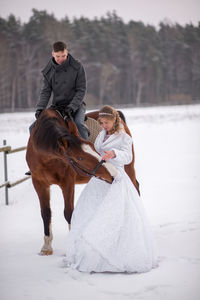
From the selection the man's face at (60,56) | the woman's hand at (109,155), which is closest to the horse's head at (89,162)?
the woman's hand at (109,155)

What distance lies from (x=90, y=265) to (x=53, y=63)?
2.41 metres

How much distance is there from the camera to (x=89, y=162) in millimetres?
3367

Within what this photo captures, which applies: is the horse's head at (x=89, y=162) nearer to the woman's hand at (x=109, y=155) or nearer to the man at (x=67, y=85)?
the woman's hand at (x=109, y=155)

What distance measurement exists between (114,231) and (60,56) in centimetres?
215

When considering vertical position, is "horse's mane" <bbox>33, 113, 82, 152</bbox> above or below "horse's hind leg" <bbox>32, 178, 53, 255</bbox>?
above

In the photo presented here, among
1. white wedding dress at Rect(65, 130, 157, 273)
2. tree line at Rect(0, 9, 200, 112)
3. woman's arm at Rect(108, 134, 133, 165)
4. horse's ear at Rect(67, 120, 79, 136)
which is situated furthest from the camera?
tree line at Rect(0, 9, 200, 112)

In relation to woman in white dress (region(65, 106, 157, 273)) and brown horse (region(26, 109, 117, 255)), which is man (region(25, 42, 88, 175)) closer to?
brown horse (region(26, 109, 117, 255))

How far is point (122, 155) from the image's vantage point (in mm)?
3631

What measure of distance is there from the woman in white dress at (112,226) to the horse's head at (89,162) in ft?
0.48

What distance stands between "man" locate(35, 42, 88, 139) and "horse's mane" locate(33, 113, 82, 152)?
16.5 inches

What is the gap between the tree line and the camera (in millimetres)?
36778

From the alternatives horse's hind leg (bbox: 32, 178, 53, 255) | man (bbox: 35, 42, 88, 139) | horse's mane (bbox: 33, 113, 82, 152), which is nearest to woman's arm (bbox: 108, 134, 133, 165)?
horse's mane (bbox: 33, 113, 82, 152)

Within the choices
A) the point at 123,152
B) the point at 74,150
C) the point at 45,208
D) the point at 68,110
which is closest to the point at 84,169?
the point at 74,150

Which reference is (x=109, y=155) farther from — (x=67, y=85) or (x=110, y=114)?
(x=67, y=85)
